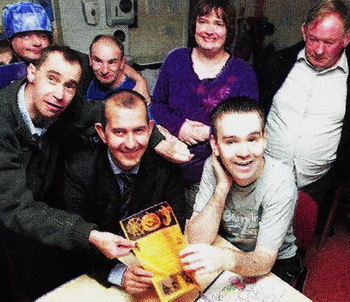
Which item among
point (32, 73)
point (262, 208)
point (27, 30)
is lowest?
point (262, 208)

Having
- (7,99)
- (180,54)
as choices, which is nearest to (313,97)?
(180,54)

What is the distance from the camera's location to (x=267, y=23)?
4.76 m

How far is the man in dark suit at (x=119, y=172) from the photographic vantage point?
1687mm

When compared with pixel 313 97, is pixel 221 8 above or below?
above

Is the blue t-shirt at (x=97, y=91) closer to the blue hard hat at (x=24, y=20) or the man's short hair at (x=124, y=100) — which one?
the blue hard hat at (x=24, y=20)

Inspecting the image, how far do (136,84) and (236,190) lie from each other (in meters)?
1.40

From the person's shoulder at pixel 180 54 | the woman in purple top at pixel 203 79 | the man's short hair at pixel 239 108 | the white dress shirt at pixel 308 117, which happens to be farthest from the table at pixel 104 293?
the person's shoulder at pixel 180 54

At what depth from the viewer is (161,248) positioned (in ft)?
4.50

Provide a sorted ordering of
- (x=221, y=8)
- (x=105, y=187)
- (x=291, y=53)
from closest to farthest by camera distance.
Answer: (x=105, y=187)
(x=221, y=8)
(x=291, y=53)

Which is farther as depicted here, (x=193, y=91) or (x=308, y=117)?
(x=308, y=117)

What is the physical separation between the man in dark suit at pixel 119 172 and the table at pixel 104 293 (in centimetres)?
32

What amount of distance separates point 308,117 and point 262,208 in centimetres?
91

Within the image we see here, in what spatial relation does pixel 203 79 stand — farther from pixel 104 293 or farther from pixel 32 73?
pixel 104 293

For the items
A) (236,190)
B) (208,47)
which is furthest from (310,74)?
(236,190)
